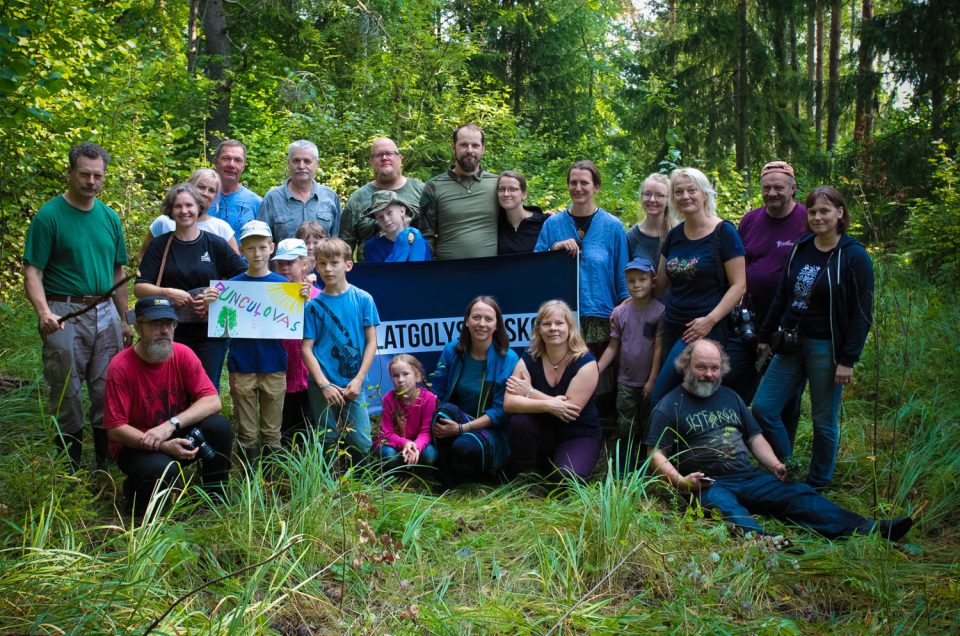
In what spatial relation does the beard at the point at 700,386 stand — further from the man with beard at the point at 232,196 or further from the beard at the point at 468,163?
the man with beard at the point at 232,196

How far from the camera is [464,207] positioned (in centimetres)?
631

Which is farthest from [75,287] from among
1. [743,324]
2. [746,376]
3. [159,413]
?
[746,376]

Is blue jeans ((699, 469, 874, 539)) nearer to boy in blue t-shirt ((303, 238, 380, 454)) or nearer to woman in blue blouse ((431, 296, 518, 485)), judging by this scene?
woman in blue blouse ((431, 296, 518, 485))

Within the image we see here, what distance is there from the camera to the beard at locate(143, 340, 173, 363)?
467cm

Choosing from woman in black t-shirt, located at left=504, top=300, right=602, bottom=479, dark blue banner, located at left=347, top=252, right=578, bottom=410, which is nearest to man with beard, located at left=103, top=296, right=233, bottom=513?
dark blue banner, located at left=347, top=252, right=578, bottom=410

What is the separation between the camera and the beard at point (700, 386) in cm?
484

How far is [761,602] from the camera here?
366 cm

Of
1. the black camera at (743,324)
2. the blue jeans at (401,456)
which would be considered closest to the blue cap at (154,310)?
the blue jeans at (401,456)

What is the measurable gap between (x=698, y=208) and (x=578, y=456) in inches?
69.7

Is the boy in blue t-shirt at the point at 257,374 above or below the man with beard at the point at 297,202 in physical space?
below

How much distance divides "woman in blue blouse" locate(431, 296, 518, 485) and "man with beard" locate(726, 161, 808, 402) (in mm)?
1538

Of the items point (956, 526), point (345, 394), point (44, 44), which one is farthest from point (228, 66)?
point (956, 526)

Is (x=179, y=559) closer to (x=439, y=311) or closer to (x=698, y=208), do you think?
(x=439, y=311)

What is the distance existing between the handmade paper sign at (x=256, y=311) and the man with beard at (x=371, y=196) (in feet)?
3.70
